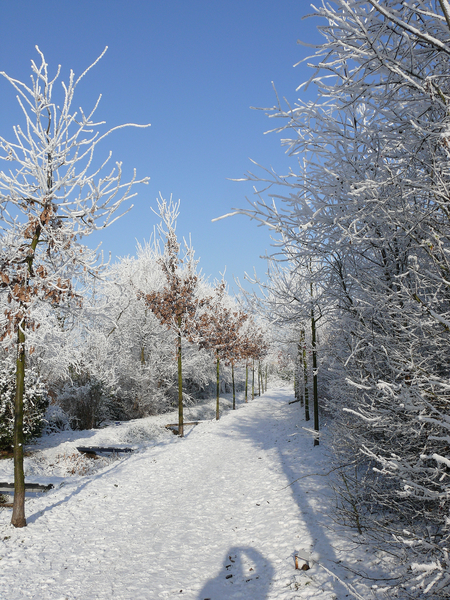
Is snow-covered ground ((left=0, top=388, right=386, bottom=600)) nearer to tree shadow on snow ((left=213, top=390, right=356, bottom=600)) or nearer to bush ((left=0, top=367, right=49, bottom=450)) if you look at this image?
tree shadow on snow ((left=213, top=390, right=356, bottom=600))

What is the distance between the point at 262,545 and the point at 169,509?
2.18 meters

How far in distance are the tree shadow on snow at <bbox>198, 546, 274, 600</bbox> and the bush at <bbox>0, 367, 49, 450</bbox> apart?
284 inches

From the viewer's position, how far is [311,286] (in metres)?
11.4

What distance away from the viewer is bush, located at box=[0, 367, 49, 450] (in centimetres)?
1008

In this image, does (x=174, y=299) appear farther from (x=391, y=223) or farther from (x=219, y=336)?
(x=391, y=223)

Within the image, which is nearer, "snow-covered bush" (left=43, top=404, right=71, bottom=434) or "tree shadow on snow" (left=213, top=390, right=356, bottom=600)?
"tree shadow on snow" (left=213, top=390, right=356, bottom=600)

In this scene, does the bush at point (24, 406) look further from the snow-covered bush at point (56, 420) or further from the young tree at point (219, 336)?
the young tree at point (219, 336)

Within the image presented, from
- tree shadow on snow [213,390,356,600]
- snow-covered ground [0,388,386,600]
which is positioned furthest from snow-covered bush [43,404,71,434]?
tree shadow on snow [213,390,356,600]

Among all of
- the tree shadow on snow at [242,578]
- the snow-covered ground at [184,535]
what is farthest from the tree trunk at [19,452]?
the tree shadow on snow at [242,578]

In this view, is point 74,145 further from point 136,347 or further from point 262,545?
point 136,347

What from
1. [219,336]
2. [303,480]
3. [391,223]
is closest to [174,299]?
[219,336]

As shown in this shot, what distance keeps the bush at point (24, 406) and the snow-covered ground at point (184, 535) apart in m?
1.01

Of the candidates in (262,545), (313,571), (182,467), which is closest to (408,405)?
(313,571)

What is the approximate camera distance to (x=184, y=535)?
5.33 meters
